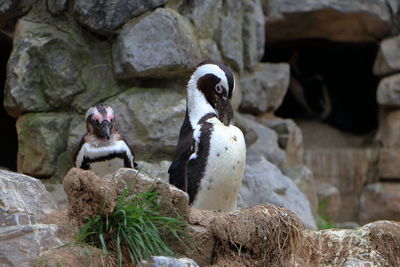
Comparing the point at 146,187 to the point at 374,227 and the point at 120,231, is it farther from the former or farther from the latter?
the point at 374,227

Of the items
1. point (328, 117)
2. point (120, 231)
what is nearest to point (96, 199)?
point (120, 231)

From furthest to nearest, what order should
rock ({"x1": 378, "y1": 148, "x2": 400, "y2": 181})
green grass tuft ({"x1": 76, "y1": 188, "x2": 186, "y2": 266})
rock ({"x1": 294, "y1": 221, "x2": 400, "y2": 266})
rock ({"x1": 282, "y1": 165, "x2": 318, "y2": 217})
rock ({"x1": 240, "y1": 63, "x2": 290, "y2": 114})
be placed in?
rock ({"x1": 378, "y1": 148, "x2": 400, "y2": 181}) < rock ({"x1": 240, "y1": 63, "x2": 290, "y2": 114}) < rock ({"x1": 282, "y1": 165, "x2": 318, "y2": 217}) < rock ({"x1": 294, "y1": 221, "x2": 400, "y2": 266}) < green grass tuft ({"x1": 76, "y1": 188, "x2": 186, "y2": 266})

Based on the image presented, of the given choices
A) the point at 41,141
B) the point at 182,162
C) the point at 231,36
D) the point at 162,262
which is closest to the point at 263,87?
the point at 231,36

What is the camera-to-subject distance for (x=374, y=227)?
396cm

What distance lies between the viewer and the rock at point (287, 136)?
7.95m

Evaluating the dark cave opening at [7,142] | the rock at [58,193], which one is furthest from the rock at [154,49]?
the dark cave opening at [7,142]

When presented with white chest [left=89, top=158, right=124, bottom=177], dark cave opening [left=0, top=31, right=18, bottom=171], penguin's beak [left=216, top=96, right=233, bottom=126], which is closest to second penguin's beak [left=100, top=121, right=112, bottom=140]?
white chest [left=89, top=158, right=124, bottom=177]

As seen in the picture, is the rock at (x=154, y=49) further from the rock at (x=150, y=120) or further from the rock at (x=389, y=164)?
the rock at (x=389, y=164)

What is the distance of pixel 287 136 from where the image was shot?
7945mm

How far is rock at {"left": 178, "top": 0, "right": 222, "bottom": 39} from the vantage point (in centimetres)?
628

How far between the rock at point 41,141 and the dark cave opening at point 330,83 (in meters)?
4.42

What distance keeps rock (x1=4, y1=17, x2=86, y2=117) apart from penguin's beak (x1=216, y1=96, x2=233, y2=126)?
61.6 inches

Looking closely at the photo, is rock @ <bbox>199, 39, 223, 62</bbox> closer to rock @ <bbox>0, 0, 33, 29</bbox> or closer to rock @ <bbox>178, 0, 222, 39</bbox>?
rock @ <bbox>178, 0, 222, 39</bbox>

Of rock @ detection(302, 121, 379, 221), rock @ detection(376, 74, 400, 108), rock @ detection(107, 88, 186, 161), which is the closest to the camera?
rock @ detection(107, 88, 186, 161)
